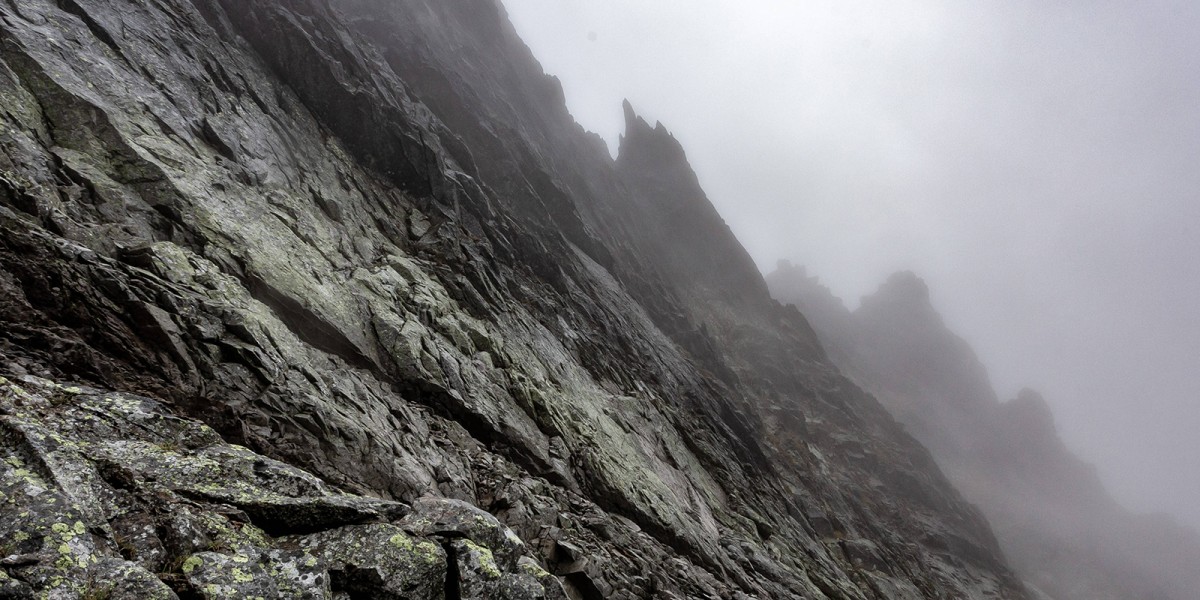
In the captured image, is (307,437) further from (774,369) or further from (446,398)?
(774,369)

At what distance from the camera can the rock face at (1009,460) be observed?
238 ft

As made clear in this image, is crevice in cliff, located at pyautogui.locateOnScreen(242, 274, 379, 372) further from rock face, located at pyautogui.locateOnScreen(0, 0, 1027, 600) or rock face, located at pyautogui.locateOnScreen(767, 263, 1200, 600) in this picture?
rock face, located at pyautogui.locateOnScreen(767, 263, 1200, 600)

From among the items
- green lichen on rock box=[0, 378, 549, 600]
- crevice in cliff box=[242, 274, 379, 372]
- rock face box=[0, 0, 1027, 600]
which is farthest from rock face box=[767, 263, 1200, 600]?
green lichen on rock box=[0, 378, 549, 600]

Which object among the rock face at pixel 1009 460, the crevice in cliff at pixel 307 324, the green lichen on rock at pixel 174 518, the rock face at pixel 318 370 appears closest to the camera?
the green lichen on rock at pixel 174 518

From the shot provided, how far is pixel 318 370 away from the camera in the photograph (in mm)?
14477

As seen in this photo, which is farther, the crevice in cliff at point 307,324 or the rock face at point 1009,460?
the rock face at point 1009,460

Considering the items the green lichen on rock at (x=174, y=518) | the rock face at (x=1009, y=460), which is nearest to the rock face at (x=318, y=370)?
the green lichen on rock at (x=174, y=518)

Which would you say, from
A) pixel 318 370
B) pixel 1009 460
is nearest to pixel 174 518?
pixel 318 370

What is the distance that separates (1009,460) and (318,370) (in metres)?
123

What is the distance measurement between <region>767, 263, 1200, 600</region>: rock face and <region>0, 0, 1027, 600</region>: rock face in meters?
47.1

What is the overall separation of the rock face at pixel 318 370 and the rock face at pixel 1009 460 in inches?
1853

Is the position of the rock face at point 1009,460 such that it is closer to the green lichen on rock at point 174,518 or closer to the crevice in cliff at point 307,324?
the crevice in cliff at point 307,324

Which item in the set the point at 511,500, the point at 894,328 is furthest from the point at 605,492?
the point at 894,328

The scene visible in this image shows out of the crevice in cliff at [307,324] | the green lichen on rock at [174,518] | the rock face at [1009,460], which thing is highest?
the rock face at [1009,460]
